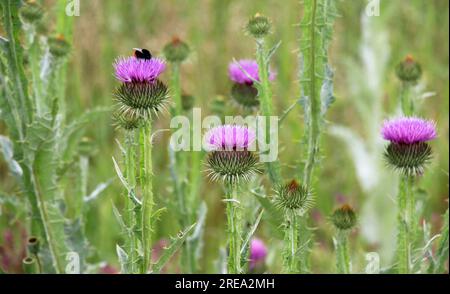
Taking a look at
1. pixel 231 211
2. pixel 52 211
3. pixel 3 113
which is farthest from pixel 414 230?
pixel 3 113

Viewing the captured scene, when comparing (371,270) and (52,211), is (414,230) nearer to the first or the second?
(371,270)

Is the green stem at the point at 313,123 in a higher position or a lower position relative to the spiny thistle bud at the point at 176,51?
lower

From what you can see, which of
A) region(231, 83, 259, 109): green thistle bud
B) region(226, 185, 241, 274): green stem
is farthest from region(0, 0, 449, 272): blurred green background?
region(226, 185, 241, 274): green stem

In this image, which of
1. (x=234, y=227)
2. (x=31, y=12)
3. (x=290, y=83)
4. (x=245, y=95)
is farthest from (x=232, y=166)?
(x=290, y=83)

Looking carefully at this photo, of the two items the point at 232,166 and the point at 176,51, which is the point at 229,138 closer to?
the point at 232,166

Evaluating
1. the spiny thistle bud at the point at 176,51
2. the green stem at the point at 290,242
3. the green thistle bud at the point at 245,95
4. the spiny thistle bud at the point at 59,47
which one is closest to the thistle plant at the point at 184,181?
the spiny thistle bud at the point at 176,51

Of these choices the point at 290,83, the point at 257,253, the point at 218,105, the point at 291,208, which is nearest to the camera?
the point at 291,208

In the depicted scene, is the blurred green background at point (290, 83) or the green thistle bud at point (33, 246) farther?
the blurred green background at point (290, 83)

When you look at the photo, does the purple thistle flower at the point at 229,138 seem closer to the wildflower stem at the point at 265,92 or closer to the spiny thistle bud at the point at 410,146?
the wildflower stem at the point at 265,92
